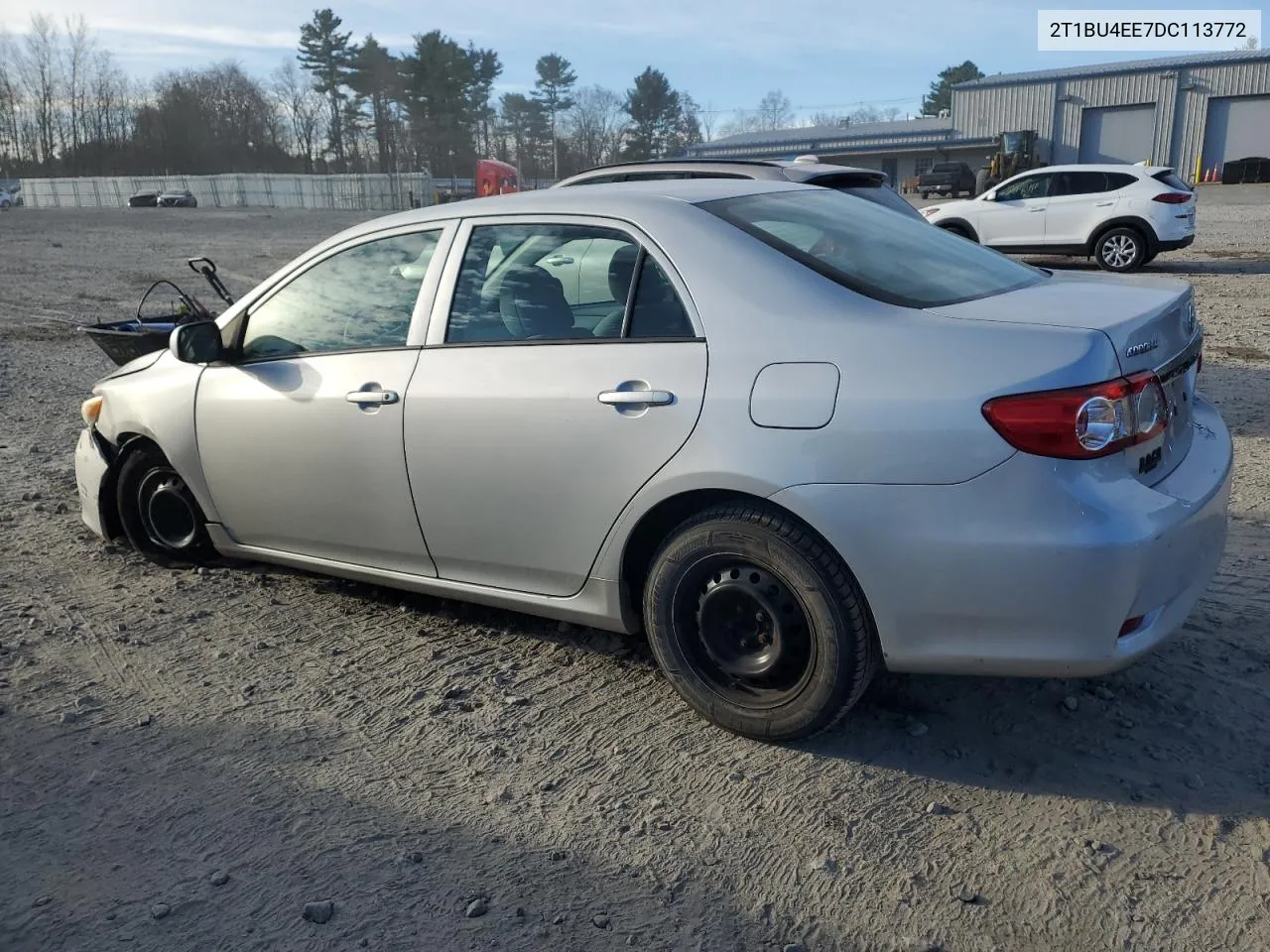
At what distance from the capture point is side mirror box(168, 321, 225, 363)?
4.05 m

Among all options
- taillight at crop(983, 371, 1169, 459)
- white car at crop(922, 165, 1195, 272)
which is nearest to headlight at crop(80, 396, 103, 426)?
taillight at crop(983, 371, 1169, 459)

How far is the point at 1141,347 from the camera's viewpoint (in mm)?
2695

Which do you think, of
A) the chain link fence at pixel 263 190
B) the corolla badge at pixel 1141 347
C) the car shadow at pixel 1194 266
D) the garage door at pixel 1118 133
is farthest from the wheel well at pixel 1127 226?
the chain link fence at pixel 263 190

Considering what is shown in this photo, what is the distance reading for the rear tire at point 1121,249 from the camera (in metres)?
15.0

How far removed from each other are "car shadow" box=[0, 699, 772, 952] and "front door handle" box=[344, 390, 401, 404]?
3.72 feet

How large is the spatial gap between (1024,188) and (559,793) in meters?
15.6

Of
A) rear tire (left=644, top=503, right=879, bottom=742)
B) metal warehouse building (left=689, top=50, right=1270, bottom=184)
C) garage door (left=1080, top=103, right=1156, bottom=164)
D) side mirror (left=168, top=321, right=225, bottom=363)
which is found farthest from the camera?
garage door (left=1080, top=103, right=1156, bottom=164)

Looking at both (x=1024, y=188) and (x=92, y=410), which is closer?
(x=92, y=410)

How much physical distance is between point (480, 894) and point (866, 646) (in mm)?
1198

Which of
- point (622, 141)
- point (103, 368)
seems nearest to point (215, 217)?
point (103, 368)

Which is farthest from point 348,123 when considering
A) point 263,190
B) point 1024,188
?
point 1024,188

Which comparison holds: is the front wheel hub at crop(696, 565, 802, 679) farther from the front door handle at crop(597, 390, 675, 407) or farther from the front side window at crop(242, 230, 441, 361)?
the front side window at crop(242, 230, 441, 361)

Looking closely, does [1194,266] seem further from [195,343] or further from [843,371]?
[195,343]

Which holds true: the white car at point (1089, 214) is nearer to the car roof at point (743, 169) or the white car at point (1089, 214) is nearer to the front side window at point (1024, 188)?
the front side window at point (1024, 188)
